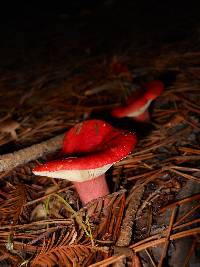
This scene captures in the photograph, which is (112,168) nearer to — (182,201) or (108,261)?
(182,201)

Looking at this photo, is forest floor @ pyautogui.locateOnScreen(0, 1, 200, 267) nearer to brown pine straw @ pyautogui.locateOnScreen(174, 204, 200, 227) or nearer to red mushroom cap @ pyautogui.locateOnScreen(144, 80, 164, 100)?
brown pine straw @ pyautogui.locateOnScreen(174, 204, 200, 227)

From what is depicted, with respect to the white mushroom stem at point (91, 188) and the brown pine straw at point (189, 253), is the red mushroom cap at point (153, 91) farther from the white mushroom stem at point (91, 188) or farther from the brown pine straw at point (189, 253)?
the brown pine straw at point (189, 253)

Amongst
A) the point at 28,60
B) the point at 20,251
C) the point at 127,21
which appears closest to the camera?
the point at 20,251

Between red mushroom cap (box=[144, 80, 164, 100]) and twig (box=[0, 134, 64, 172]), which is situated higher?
red mushroom cap (box=[144, 80, 164, 100])

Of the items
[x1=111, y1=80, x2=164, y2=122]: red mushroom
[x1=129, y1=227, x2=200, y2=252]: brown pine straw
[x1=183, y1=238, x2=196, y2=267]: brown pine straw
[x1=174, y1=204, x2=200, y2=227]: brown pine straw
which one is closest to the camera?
[x1=183, y1=238, x2=196, y2=267]: brown pine straw

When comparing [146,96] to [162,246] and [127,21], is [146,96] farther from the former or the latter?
[127,21]

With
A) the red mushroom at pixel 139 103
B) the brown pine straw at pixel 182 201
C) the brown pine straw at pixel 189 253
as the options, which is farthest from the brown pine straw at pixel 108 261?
the red mushroom at pixel 139 103

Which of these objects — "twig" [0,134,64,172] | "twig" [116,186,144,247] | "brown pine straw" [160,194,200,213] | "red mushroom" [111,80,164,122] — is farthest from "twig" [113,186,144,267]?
"twig" [0,134,64,172]

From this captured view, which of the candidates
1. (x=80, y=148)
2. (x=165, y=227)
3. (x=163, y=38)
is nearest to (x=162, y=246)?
(x=165, y=227)
